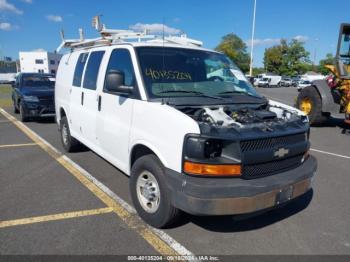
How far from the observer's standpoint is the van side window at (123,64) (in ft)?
12.9

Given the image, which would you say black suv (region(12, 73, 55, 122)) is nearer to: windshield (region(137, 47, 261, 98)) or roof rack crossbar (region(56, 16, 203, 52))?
roof rack crossbar (region(56, 16, 203, 52))

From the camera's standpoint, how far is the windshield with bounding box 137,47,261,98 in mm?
3801

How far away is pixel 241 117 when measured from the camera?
3412 mm

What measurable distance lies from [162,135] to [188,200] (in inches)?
28.4

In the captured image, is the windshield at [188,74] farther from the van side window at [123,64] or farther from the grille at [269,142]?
the grille at [269,142]

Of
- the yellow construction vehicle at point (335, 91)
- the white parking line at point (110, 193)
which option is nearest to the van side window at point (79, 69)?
the white parking line at point (110, 193)

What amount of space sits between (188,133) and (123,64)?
67.9 inches

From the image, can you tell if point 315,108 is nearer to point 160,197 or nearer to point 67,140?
point 67,140

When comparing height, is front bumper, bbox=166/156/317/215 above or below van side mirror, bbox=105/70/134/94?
below


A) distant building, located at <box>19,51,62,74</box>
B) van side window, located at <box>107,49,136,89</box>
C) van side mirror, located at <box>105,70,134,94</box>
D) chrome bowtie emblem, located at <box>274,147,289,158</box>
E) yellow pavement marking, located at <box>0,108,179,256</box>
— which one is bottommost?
yellow pavement marking, located at <box>0,108,179,256</box>

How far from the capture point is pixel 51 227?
357 centimetres

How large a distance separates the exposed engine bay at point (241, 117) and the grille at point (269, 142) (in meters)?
0.13

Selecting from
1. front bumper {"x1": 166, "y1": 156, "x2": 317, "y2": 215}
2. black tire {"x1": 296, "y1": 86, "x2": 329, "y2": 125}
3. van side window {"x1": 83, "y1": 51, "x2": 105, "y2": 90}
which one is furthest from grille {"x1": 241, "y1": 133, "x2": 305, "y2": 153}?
black tire {"x1": 296, "y1": 86, "x2": 329, "y2": 125}

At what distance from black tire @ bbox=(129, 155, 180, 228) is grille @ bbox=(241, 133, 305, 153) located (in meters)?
0.89
